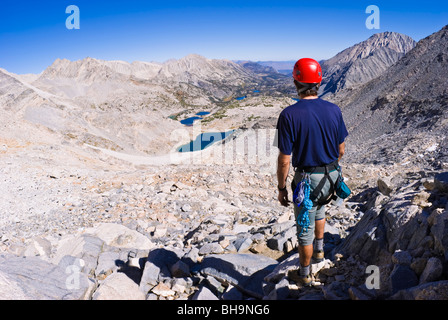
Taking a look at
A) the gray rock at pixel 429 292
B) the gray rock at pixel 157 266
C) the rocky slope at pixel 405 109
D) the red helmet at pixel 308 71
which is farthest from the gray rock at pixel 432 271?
the rocky slope at pixel 405 109

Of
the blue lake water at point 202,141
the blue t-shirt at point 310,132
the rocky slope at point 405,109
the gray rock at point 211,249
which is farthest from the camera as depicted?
the blue lake water at point 202,141

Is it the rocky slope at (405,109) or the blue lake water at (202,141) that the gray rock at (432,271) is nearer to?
the rocky slope at (405,109)

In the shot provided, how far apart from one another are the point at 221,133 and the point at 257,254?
68736 mm

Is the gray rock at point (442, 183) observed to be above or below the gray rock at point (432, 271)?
above

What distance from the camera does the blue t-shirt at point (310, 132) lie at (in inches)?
134

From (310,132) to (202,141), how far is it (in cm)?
6092

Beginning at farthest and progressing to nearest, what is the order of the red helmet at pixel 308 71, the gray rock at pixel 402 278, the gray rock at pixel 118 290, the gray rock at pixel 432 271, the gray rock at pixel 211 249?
the gray rock at pixel 211 249, the gray rock at pixel 118 290, the red helmet at pixel 308 71, the gray rock at pixel 402 278, the gray rock at pixel 432 271

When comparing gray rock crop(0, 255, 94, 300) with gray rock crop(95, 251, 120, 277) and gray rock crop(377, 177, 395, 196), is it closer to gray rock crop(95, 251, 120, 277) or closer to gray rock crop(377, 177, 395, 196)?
gray rock crop(95, 251, 120, 277)

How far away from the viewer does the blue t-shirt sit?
134 inches

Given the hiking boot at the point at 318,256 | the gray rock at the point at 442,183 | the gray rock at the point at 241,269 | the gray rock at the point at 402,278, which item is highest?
the gray rock at the point at 442,183

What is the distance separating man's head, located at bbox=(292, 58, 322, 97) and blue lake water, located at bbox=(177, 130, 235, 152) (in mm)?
51787

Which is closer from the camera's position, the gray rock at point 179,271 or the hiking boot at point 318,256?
the hiking boot at point 318,256

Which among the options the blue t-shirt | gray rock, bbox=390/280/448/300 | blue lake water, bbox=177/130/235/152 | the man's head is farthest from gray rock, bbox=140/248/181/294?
blue lake water, bbox=177/130/235/152
